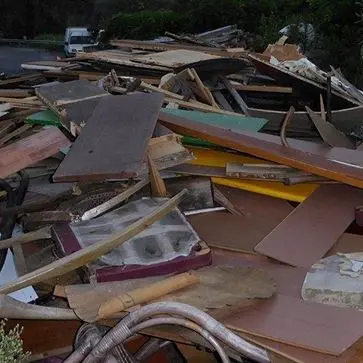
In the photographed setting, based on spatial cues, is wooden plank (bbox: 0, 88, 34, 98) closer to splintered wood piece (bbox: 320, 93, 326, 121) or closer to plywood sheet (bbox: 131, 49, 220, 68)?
plywood sheet (bbox: 131, 49, 220, 68)

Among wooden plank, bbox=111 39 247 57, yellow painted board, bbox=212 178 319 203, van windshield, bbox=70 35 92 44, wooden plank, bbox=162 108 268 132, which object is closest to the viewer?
yellow painted board, bbox=212 178 319 203

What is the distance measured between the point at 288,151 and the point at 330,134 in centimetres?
83

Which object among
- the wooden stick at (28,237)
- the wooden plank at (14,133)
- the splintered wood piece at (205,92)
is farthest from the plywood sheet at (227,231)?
the splintered wood piece at (205,92)

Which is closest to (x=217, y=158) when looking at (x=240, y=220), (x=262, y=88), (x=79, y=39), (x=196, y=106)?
(x=240, y=220)

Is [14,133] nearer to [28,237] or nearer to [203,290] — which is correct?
[28,237]

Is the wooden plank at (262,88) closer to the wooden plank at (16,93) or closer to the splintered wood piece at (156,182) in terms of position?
the wooden plank at (16,93)

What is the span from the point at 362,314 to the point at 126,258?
3.30ft

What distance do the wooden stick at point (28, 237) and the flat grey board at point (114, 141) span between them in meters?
0.28

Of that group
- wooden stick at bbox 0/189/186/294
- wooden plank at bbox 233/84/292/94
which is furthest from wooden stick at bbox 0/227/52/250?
wooden plank at bbox 233/84/292/94

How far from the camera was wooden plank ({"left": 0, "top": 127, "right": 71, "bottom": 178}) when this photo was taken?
12.1ft

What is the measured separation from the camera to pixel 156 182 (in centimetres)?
344

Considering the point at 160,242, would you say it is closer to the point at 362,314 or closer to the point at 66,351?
the point at 66,351

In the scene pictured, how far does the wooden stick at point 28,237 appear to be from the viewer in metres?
3.17

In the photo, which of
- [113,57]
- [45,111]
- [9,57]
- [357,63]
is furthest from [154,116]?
[9,57]
